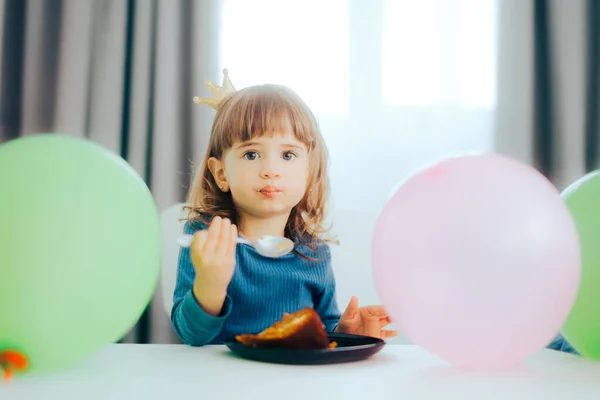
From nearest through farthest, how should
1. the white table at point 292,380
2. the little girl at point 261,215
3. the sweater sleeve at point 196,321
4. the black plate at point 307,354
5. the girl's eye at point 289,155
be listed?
1. the white table at point 292,380
2. the black plate at point 307,354
3. the sweater sleeve at point 196,321
4. the little girl at point 261,215
5. the girl's eye at point 289,155

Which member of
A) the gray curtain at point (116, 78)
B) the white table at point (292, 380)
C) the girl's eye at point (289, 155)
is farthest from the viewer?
the gray curtain at point (116, 78)

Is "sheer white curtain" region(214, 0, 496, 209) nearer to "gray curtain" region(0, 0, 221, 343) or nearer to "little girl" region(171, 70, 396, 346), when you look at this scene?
"gray curtain" region(0, 0, 221, 343)

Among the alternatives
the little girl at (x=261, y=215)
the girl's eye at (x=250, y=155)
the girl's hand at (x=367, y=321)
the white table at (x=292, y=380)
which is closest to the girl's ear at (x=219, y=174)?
the little girl at (x=261, y=215)

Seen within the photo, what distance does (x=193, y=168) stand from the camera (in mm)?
2273

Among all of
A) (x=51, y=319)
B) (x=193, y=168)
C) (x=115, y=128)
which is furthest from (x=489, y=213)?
(x=115, y=128)

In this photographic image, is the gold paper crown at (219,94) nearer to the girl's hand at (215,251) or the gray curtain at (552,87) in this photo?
the girl's hand at (215,251)

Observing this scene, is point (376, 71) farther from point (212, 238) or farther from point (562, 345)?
point (212, 238)

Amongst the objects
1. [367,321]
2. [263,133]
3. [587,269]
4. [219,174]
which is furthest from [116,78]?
[587,269]

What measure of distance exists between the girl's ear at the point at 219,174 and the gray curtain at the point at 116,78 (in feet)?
3.19

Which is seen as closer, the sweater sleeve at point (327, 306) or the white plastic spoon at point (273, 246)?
the white plastic spoon at point (273, 246)

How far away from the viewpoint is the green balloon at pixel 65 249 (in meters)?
0.63

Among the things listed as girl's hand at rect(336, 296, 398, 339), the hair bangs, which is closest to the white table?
girl's hand at rect(336, 296, 398, 339)

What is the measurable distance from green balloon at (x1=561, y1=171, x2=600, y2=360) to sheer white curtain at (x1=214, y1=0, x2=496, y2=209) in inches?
60.2

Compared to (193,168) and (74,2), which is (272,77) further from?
(74,2)
